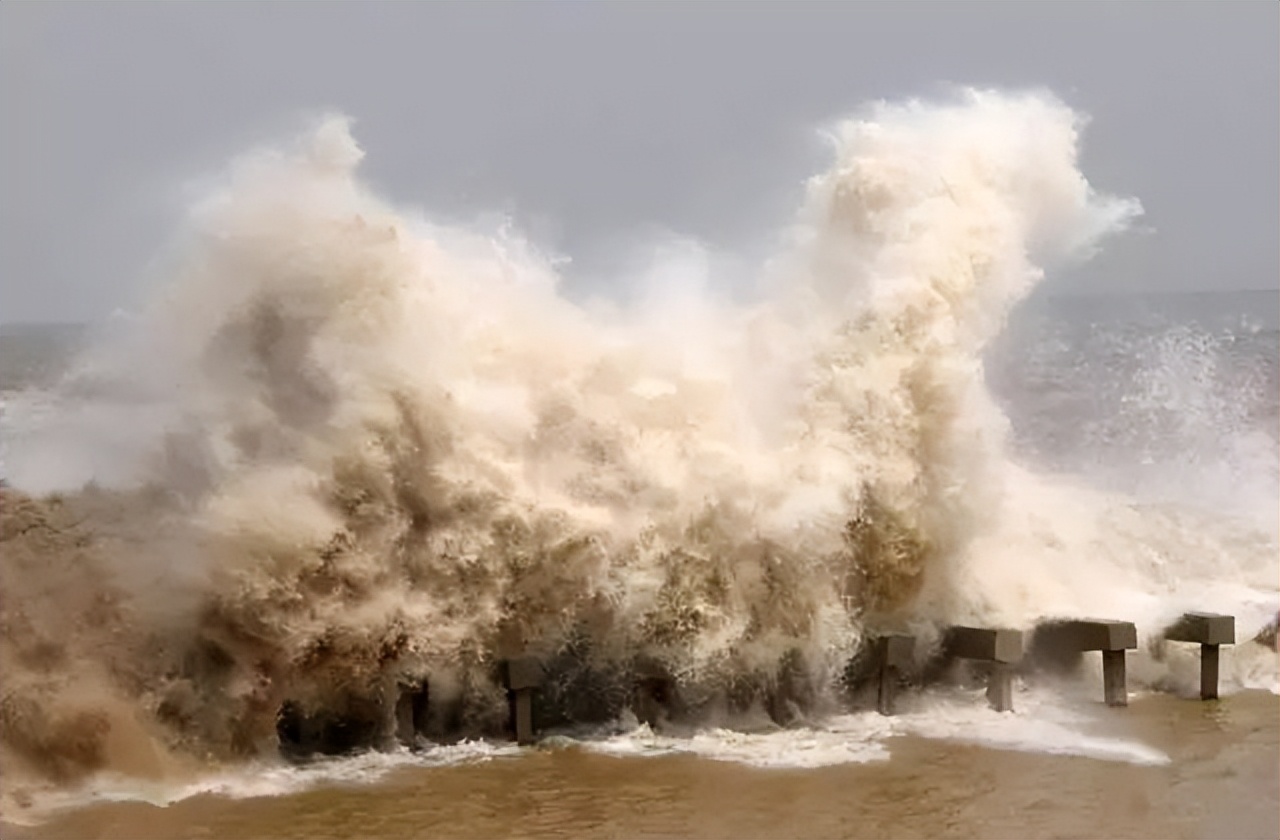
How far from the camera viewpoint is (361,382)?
8.30m

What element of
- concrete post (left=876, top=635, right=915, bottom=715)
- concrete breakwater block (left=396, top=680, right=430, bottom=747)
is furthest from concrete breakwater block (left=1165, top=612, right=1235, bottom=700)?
concrete breakwater block (left=396, top=680, right=430, bottom=747)

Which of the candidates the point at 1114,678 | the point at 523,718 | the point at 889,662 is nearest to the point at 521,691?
the point at 523,718

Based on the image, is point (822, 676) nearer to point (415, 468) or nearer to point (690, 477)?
point (690, 477)

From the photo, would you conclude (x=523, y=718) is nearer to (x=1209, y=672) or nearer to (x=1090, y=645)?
(x=1090, y=645)

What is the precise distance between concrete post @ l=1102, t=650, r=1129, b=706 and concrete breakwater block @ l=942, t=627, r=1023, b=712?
0.59 meters

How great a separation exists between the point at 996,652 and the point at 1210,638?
1.52 m

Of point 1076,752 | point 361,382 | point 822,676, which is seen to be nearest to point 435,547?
point 361,382

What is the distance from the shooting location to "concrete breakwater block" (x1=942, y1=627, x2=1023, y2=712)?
29.6ft

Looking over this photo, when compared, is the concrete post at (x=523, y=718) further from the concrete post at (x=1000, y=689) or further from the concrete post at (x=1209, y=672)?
the concrete post at (x=1209, y=672)

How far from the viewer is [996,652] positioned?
9000 millimetres

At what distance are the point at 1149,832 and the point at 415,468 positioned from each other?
3959 mm

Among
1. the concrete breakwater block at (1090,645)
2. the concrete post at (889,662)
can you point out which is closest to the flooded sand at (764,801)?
the concrete post at (889,662)

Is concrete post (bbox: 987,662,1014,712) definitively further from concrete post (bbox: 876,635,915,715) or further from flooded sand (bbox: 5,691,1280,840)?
flooded sand (bbox: 5,691,1280,840)

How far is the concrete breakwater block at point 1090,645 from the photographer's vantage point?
9.27m
